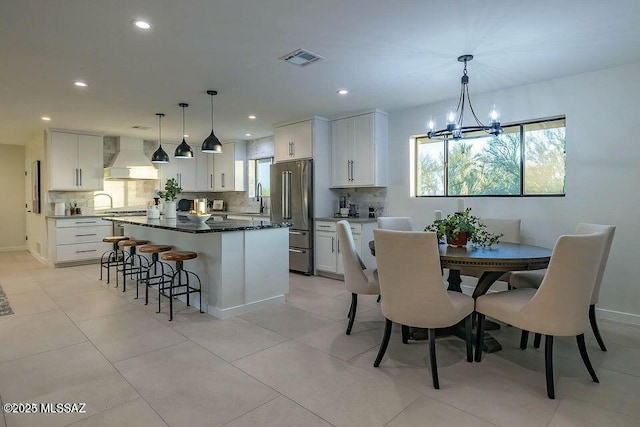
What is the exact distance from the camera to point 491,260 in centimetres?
244

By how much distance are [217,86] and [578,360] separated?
13.7 feet

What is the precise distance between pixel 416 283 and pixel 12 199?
9549mm

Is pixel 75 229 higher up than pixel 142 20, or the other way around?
pixel 142 20

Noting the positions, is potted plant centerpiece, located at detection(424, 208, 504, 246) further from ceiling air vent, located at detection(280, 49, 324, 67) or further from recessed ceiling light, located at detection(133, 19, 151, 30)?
recessed ceiling light, located at detection(133, 19, 151, 30)

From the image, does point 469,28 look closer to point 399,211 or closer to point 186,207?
point 399,211

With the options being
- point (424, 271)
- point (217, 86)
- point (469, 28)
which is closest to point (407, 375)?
point (424, 271)

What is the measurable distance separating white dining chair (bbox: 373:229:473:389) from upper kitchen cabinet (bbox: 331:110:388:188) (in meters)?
2.87

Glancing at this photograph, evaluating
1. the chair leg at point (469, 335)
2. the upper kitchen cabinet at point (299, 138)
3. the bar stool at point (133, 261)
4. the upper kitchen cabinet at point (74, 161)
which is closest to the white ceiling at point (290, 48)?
the upper kitchen cabinet at point (299, 138)

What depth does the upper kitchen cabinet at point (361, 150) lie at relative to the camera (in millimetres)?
5164

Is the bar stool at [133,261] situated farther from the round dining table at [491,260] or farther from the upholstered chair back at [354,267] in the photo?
the round dining table at [491,260]

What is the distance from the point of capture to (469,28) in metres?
2.69

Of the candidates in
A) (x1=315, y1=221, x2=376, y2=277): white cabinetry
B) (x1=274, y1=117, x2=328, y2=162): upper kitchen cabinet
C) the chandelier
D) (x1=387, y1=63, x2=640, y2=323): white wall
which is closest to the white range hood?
(x1=274, y1=117, x2=328, y2=162): upper kitchen cabinet

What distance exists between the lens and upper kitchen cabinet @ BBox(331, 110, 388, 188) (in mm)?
5164

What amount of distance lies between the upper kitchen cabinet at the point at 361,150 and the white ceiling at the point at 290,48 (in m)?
0.45
